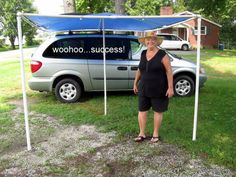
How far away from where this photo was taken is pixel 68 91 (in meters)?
8.54

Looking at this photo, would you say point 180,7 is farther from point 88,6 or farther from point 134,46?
point 134,46

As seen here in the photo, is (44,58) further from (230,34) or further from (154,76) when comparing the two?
(230,34)

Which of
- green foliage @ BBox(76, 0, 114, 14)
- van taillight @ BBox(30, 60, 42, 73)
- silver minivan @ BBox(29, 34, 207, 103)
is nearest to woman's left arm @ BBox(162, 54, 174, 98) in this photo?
silver minivan @ BBox(29, 34, 207, 103)

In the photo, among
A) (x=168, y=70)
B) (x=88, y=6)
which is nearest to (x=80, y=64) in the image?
(x=168, y=70)

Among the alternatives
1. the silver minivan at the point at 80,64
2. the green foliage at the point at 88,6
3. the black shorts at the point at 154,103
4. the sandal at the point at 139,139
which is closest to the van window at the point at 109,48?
the silver minivan at the point at 80,64

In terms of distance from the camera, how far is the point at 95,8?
1788 centimetres

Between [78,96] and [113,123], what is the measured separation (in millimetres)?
2063

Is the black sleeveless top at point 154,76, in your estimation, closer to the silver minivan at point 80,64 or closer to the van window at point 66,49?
the silver minivan at point 80,64

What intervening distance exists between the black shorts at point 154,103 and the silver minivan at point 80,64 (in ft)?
9.77

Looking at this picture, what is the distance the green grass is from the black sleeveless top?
35.5 inches

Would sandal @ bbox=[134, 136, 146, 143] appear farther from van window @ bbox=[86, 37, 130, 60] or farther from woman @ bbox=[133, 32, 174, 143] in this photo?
van window @ bbox=[86, 37, 130, 60]

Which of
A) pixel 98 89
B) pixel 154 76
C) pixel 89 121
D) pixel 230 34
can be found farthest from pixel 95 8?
pixel 230 34

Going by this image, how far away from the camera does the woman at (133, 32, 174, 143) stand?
5270 millimetres

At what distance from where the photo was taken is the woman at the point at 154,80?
527 centimetres
